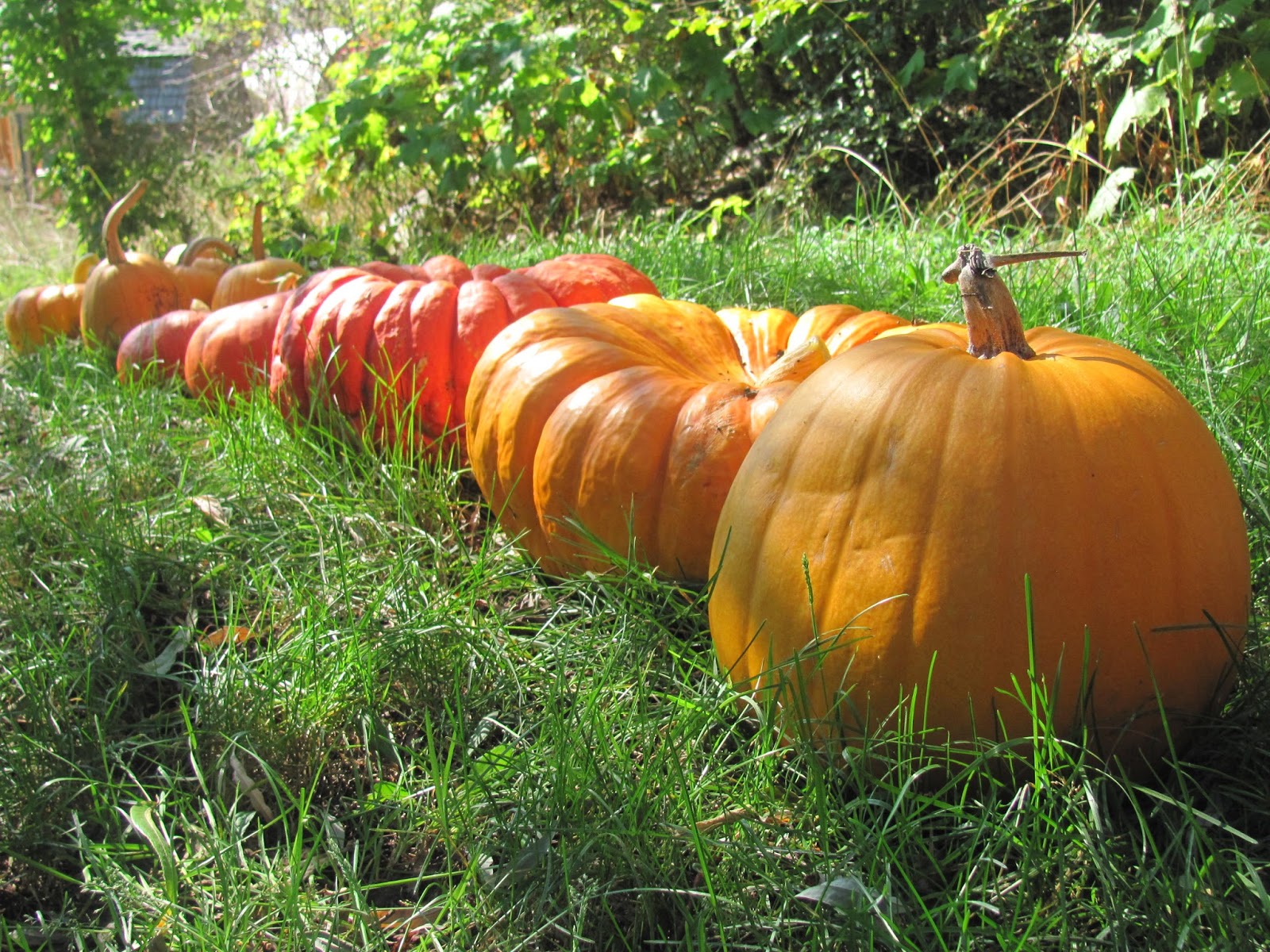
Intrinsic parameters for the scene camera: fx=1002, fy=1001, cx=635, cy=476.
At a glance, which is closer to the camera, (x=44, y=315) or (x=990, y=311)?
(x=990, y=311)

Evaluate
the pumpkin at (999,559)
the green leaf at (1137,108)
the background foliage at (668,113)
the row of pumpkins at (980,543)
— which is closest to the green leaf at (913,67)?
the background foliage at (668,113)

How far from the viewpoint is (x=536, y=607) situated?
207cm

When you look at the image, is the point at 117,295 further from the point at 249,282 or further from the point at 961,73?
Answer: the point at 961,73

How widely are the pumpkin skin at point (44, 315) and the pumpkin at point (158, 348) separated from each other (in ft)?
4.79

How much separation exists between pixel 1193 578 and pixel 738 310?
4.53 feet

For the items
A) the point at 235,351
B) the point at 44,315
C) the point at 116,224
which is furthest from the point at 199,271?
the point at 235,351

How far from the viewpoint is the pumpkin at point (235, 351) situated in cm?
331

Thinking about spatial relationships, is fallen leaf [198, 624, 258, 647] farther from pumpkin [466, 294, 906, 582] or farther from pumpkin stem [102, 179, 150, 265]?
pumpkin stem [102, 179, 150, 265]

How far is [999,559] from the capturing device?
1.26 meters

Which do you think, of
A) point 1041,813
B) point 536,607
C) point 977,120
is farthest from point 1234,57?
point 1041,813

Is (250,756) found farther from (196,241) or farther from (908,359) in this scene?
(196,241)

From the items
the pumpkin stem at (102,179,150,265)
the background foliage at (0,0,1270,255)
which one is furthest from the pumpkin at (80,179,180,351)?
the background foliage at (0,0,1270,255)

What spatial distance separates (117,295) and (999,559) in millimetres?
4399

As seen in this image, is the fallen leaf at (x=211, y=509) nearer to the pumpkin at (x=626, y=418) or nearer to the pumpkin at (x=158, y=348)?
the pumpkin at (x=626, y=418)
